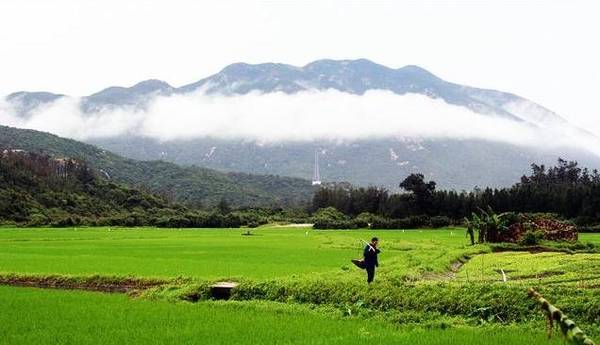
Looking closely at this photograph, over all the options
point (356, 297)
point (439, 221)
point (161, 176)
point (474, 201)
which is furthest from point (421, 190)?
point (161, 176)

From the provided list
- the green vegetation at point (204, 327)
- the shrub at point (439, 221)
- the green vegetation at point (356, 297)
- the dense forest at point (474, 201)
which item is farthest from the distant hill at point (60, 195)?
the green vegetation at point (204, 327)

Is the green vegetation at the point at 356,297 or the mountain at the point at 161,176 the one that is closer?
the green vegetation at the point at 356,297

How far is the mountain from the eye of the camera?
484 feet

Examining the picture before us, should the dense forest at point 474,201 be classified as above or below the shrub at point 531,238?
above

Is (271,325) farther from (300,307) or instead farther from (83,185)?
(83,185)

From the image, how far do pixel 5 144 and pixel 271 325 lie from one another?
475ft

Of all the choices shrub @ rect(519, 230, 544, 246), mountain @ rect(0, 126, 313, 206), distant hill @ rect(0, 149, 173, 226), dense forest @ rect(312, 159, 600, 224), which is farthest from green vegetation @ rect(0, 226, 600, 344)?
mountain @ rect(0, 126, 313, 206)

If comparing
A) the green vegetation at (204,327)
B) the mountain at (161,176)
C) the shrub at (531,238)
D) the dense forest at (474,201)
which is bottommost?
the green vegetation at (204,327)

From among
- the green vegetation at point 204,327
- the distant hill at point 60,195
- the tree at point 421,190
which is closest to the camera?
the green vegetation at point 204,327

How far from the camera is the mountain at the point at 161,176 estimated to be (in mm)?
147625

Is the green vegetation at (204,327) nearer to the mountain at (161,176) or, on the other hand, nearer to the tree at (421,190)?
the tree at (421,190)

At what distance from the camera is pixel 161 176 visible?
538 feet

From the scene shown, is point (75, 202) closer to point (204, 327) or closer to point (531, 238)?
point (531, 238)

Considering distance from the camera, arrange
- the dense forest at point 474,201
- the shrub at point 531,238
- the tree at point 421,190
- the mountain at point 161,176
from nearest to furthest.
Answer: the shrub at point 531,238, the dense forest at point 474,201, the tree at point 421,190, the mountain at point 161,176
